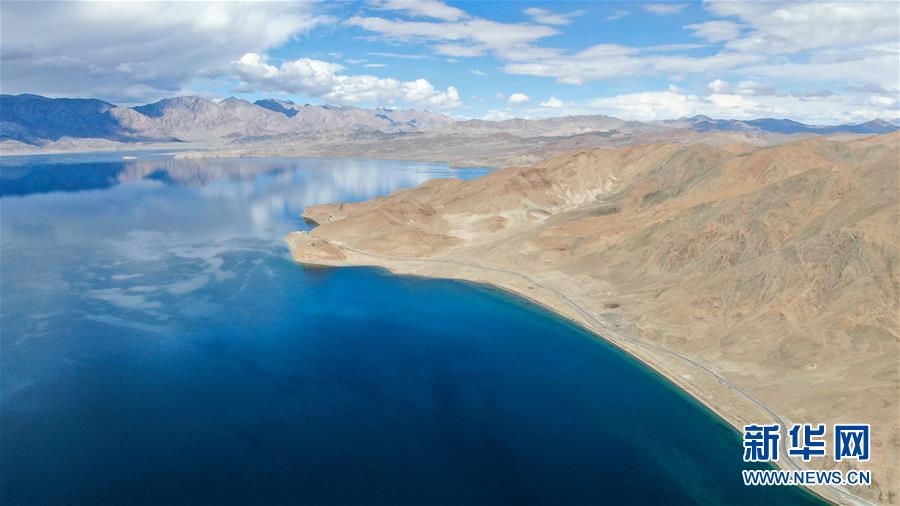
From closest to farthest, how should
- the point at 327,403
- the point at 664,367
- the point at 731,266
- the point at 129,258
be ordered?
the point at 327,403, the point at 664,367, the point at 731,266, the point at 129,258

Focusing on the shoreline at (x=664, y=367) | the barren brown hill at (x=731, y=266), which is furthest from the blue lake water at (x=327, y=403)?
the barren brown hill at (x=731, y=266)

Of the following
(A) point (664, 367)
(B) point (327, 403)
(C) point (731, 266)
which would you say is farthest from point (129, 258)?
(C) point (731, 266)

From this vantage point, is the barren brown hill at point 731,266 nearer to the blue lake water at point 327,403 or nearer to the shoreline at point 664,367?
the shoreline at point 664,367

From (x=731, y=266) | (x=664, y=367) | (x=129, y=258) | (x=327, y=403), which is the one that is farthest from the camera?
(x=129, y=258)

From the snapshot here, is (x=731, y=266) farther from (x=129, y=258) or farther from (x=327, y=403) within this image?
(x=129, y=258)

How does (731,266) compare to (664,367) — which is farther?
(731,266)

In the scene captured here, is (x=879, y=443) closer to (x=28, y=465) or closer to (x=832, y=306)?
(x=832, y=306)
